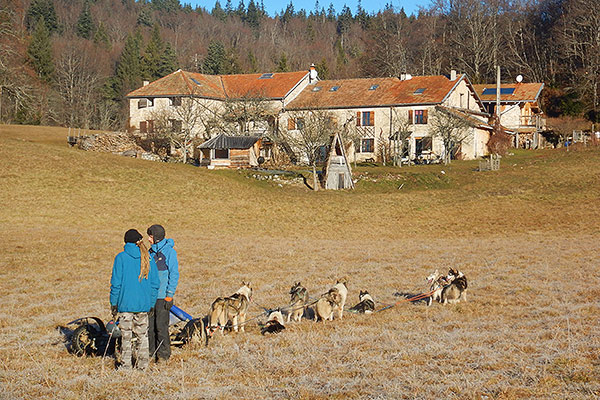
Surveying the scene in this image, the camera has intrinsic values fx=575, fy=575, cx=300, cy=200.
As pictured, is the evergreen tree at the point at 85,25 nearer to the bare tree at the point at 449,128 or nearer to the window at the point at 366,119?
the window at the point at 366,119

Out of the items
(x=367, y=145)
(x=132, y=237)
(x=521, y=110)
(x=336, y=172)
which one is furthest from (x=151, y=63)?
(x=132, y=237)

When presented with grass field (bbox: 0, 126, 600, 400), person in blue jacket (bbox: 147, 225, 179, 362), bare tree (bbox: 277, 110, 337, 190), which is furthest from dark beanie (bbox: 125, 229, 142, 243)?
bare tree (bbox: 277, 110, 337, 190)

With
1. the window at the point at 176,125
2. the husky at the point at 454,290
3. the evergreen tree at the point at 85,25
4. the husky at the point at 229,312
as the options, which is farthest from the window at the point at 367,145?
the evergreen tree at the point at 85,25

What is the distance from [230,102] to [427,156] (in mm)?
20540

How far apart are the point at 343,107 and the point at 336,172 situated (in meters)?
17.9

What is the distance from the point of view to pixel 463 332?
9828 millimetres

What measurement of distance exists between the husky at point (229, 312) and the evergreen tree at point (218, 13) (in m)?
172

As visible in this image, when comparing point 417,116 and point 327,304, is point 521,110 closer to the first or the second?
point 417,116

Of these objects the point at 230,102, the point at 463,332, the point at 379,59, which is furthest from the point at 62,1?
the point at 463,332

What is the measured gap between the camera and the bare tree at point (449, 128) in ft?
168

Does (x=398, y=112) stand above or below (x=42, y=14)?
below

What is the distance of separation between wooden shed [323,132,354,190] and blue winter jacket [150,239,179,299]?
3577 cm

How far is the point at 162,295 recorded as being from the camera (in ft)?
29.6

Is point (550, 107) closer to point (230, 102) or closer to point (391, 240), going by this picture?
point (230, 102)
